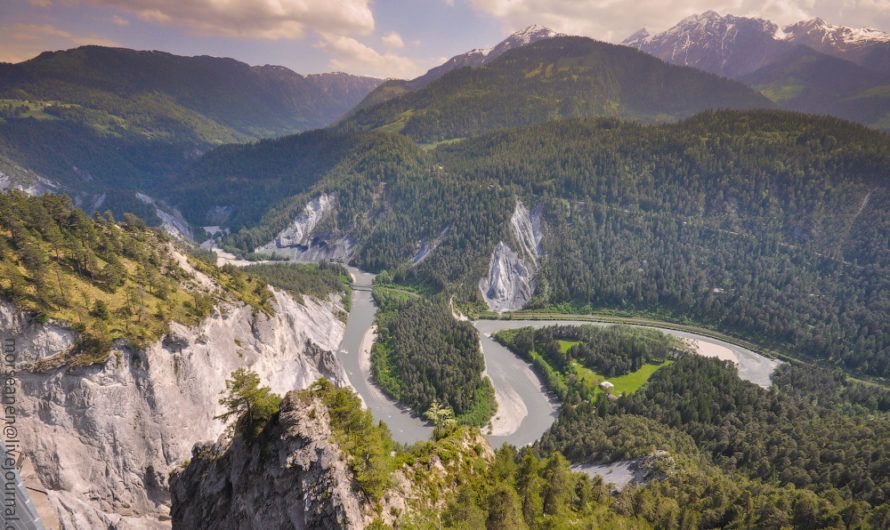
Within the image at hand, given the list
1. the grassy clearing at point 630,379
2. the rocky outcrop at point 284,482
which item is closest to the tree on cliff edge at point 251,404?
the rocky outcrop at point 284,482

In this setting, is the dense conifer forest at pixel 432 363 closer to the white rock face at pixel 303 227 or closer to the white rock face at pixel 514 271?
the white rock face at pixel 514 271

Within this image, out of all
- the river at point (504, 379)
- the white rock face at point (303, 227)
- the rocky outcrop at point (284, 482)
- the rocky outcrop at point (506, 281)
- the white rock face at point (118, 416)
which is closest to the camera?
the rocky outcrop at point (284, 482)

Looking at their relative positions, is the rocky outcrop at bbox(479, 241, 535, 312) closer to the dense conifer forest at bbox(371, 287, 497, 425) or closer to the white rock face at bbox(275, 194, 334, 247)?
the dense conifer forest at bbox(371, 287, 497, 425)

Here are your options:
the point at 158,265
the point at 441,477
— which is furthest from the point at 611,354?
the point at 158,265

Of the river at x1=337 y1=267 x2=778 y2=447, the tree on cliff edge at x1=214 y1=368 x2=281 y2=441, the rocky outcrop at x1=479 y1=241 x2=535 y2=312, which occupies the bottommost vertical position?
the river at x1=337 y1=267 x2=778 y2=447

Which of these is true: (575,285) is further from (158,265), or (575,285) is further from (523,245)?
(158,265)

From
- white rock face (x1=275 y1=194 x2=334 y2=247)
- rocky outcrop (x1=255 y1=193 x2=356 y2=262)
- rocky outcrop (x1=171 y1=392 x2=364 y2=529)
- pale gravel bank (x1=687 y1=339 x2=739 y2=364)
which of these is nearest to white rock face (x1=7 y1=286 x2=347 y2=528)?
rocky outcrop (x1=171 y1=392 x2=364 y2=529)

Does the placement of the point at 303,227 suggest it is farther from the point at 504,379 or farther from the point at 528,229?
the point at 504,379

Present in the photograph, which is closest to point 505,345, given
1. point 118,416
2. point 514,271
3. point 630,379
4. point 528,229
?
point 630,379
